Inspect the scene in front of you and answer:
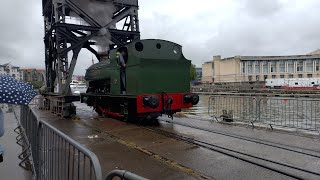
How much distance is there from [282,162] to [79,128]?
7794 millimetres

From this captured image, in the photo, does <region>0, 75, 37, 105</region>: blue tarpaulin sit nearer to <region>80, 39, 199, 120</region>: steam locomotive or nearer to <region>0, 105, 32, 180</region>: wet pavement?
<region>0, 105, 32, 180</region>: wet pavement

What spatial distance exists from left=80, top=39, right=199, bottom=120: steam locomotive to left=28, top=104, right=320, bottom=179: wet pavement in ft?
3.17

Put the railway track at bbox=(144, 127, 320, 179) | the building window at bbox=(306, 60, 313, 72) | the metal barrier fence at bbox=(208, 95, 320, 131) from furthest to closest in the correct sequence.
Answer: the building window at bbox=(306, 60, 313, 72)
the metal barrier fence at bbox=(208, 95, 320, 131)
the railway track at bbox=(144, 127, 320, 179)

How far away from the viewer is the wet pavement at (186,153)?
19.1 feet

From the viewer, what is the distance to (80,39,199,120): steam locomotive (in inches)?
437

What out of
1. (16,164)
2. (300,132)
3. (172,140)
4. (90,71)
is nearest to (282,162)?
(172,140)

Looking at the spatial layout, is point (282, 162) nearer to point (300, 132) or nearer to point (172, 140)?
point (172, 140)

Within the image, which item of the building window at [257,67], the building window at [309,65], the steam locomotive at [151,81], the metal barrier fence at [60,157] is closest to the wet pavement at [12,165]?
the metal barrier fence at [60,157]

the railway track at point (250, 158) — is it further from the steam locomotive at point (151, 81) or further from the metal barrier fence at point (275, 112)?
the metal barrier fence at point (275, 112)

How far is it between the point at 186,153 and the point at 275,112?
6.07 m

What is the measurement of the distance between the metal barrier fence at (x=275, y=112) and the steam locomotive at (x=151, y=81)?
1.74 m

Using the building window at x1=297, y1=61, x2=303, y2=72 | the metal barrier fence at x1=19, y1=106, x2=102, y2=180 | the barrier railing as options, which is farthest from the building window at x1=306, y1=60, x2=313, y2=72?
the metal barrier fence at x1=19, y1=106, x2=102, y2=180

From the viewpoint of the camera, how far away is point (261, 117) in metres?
11.7

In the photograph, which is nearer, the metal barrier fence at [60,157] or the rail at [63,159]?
the rail at [63,159]
